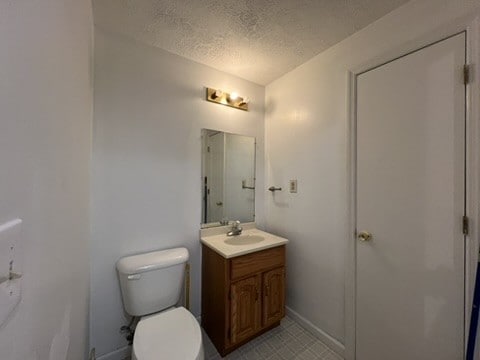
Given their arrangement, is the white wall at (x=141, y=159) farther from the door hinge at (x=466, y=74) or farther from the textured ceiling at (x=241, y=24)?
the door hinge at (x=466, y=74)

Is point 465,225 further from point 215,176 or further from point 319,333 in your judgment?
point 215,176

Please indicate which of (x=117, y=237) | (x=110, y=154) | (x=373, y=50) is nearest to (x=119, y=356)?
(x=117, y=237)

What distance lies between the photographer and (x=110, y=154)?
1482mm

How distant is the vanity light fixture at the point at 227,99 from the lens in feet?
6.29

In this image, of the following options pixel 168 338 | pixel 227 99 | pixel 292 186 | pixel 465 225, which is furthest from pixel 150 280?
pixel 465 225

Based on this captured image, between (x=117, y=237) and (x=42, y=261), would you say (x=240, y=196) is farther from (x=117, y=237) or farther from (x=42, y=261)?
(x=42, y=261)

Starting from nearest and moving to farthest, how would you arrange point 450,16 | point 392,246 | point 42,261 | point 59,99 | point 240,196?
point 42,261, point 59,99, point 450,16, point 392,246, point 240,196

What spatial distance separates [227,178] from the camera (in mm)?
2072

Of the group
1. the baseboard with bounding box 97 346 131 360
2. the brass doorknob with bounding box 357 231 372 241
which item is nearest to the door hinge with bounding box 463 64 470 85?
the brass doorknob with bounding box 357 231 372 241

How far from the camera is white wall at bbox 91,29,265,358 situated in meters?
1.45

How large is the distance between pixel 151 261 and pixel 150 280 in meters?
0.12

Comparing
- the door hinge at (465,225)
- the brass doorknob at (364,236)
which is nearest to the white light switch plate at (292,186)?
the brass doorknob at (364,236)

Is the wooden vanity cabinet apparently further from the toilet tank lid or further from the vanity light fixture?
the vanity light fixture

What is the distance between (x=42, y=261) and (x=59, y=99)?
465mm
